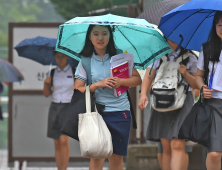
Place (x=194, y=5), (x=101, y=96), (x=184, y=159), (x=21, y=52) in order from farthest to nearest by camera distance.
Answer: (x=21, y=52)
(x=184, y=159)
(x=101, y=96)
(x=194, y=5)

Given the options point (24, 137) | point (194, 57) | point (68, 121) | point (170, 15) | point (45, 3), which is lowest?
point (24, 137)

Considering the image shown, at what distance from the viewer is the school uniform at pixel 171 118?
505 cm

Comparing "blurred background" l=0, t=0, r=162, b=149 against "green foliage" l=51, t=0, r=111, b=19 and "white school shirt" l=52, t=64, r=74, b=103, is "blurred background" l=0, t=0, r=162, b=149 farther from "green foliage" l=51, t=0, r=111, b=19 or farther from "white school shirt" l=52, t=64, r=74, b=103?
"white school shirt" l=52, t=64, r=74, b=103

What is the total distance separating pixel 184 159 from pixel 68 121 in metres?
1.48

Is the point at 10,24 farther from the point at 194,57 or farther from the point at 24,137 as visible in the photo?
the point at 194,57

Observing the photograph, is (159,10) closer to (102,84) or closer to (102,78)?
(102,78)

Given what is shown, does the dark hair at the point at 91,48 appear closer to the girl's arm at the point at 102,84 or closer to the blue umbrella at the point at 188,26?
the girl's arm at the point at 102,84

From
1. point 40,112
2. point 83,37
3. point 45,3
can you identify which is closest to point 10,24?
point 45,3

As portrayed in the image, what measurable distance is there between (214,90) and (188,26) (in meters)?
0.85

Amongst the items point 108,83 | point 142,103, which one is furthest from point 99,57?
point 142,103

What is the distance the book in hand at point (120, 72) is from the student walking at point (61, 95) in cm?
191

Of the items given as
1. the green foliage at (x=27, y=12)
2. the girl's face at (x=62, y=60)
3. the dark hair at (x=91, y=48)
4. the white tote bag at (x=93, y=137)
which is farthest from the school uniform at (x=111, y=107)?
the green foliage at (x=27, y=12)

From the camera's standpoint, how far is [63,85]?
6.31 m

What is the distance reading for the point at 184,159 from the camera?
4992 millimetres
